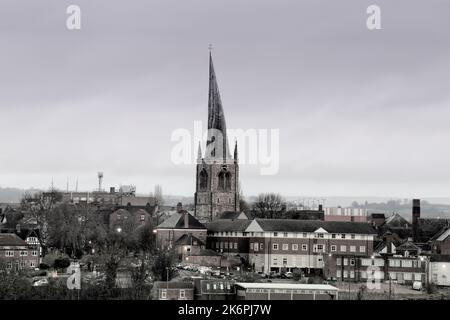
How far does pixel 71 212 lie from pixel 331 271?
34.2 meters

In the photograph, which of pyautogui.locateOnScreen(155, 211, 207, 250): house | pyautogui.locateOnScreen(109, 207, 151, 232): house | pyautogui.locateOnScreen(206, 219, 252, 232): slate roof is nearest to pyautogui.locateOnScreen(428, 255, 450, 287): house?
pyautogui.locateOnScreen(206, 219, 252, 232): slate roof

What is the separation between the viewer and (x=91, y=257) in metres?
66.9

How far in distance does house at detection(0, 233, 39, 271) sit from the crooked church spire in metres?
28.8

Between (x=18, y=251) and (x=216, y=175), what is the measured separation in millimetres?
29751

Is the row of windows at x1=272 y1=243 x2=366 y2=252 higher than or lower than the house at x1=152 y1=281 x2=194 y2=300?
higher

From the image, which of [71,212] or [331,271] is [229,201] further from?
[331,271]

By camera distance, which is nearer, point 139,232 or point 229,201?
point 139,232

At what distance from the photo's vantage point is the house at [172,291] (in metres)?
49.2

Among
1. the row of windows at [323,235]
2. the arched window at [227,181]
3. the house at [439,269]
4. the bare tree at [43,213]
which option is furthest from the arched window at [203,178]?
the house at [439,269]

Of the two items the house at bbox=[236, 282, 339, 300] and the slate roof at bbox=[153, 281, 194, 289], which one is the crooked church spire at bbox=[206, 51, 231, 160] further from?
the house at bbox=[236, 282, 339, 300]

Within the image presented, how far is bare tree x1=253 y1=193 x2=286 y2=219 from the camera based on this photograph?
346 feet

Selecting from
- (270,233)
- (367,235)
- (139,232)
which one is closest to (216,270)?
(270,233)
